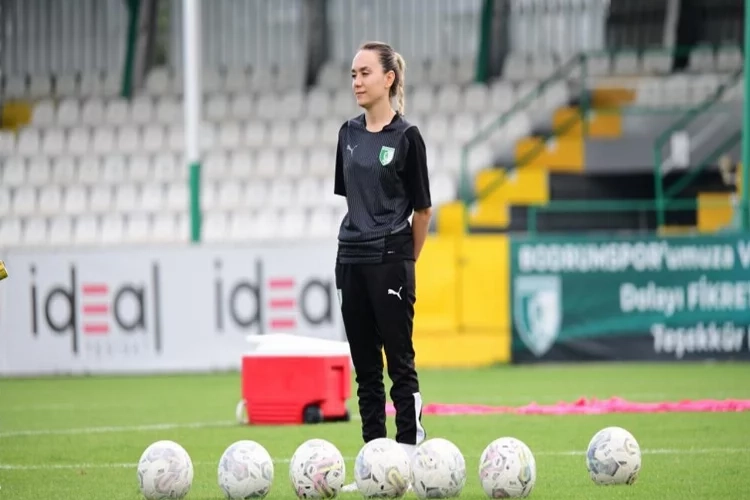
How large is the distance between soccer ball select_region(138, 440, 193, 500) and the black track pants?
999 mm

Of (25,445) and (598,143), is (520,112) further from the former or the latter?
(25,445)

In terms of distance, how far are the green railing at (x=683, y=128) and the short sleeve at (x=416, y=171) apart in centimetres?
1503

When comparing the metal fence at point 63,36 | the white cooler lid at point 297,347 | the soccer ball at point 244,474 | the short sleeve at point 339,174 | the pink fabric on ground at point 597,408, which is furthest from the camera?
the metal fence at point 63,36

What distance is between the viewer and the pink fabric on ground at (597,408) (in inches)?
495

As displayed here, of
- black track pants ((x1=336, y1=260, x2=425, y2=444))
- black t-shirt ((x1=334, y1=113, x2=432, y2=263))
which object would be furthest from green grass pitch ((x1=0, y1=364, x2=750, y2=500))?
black t-shirt ((x1=334, y1=113, x2=432, y2=263))

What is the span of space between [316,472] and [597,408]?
606 centimetres

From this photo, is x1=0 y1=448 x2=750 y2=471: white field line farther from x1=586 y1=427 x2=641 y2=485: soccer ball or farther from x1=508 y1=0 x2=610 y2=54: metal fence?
x1=508 y1=0 x2=610 y2=54: metal fence

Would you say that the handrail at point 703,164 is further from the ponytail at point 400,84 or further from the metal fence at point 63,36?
the ponytail at point 400,84

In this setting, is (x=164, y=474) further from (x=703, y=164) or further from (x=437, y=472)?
(x=703, y=164)

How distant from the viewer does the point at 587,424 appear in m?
11.5

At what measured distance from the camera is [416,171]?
774cm

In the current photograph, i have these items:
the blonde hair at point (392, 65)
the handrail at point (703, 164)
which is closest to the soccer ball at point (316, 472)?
the blonde hair at point (392, 65)

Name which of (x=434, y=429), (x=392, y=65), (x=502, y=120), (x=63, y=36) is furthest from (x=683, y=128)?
(x=392, y=65)

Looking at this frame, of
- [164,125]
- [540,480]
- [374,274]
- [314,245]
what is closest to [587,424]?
[540,480]
